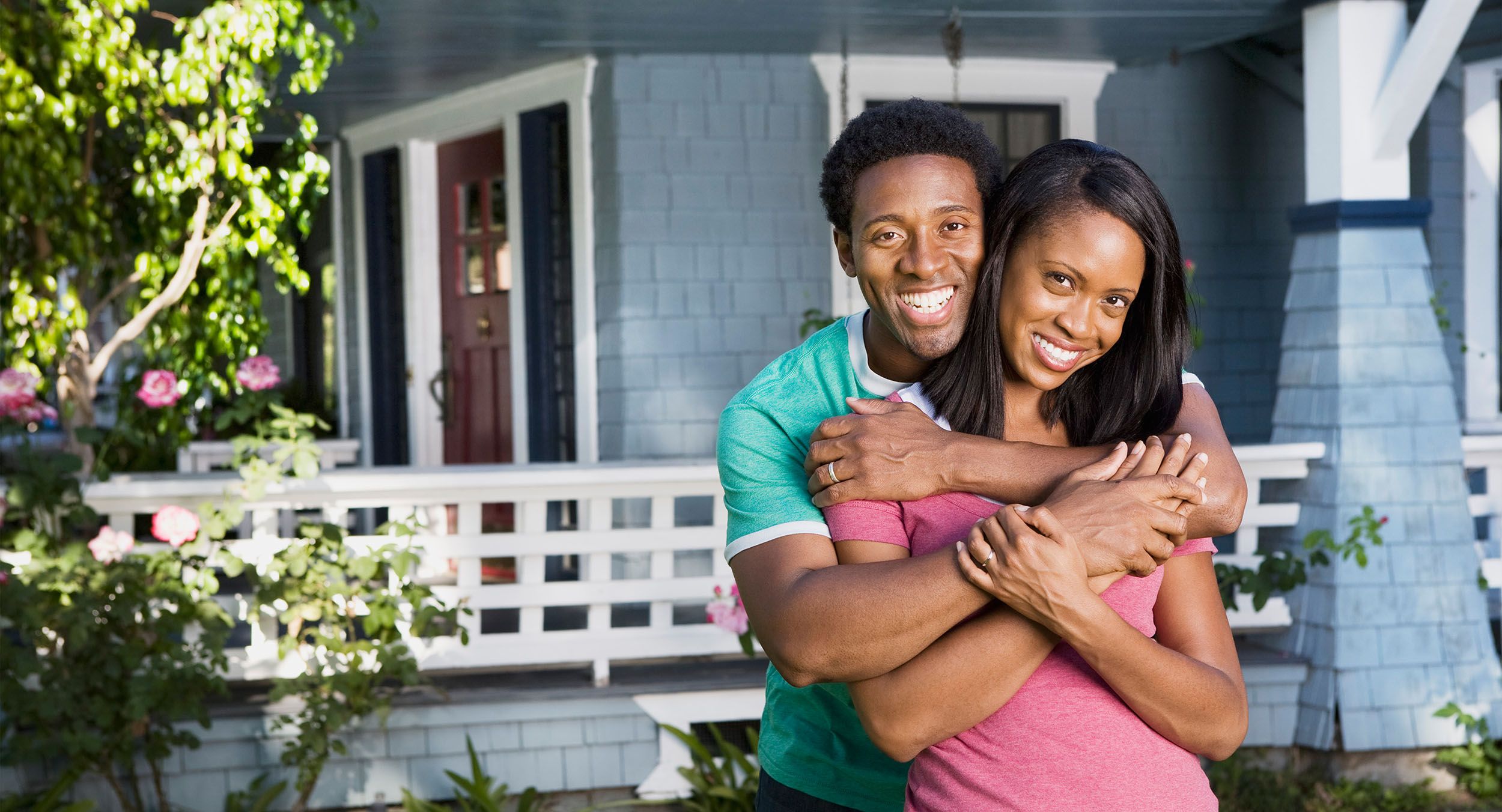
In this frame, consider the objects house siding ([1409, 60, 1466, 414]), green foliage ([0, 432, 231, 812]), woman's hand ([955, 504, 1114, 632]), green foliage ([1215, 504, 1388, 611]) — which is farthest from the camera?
house siding ([1409, 60, 1466, 414])

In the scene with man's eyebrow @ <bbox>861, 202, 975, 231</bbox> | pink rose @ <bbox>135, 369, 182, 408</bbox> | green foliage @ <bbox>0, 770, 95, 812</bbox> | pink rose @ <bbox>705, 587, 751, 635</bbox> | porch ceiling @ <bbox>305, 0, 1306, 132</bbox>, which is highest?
porch ceiling @ <bbox>305, 0, 1306, 132</bbox>

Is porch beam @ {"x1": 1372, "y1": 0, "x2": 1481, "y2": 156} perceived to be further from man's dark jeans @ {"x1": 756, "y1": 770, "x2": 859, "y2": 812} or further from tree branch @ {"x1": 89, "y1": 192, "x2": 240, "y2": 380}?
tree branch @ {"x1": 89, "y1": 192, "x2": 240, "y2": 380}

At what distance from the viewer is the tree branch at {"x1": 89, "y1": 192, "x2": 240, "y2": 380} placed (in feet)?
13.3

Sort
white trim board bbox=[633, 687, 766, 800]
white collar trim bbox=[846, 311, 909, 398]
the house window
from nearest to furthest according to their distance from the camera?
1. white collar trim bbox=[846, 311, 909, 398]
2. white trim board bbox=[633, 687, 766, 800]
3. the house window

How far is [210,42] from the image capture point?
374cm

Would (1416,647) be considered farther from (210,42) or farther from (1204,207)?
(210,42)

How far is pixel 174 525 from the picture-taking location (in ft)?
11.4

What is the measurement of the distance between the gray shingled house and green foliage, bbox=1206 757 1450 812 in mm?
143

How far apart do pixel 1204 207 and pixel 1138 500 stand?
4.69m

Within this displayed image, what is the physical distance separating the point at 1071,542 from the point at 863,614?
221 mm

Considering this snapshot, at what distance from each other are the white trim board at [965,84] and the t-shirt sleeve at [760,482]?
146 inches

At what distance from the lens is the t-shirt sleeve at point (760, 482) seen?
1465mm

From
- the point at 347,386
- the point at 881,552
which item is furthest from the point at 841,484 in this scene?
the point at 347,386

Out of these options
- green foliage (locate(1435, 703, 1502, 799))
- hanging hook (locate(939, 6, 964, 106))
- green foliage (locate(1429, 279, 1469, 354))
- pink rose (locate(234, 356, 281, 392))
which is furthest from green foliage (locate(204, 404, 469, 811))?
green foliage (locate(1429, 279, 1469, 354))
